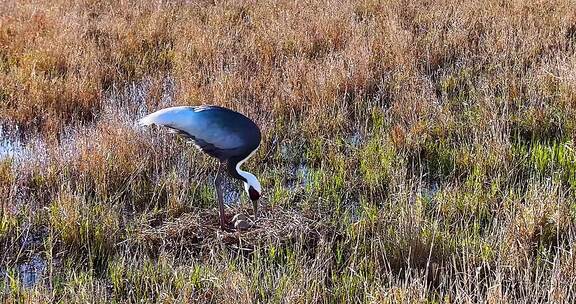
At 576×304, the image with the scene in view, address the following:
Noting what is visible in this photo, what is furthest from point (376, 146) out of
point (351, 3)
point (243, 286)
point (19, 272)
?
point (351, 3)

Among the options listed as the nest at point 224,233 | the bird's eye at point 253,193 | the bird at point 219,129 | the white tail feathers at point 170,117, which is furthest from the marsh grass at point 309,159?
the white tail feathers at point 170,117

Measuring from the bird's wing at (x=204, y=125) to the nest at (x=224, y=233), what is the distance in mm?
463

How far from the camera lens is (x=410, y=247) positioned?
3.33 metres

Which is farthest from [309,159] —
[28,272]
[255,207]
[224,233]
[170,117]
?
[28,272]

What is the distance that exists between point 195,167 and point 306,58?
252cm

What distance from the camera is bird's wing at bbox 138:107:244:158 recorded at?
3.51 metres

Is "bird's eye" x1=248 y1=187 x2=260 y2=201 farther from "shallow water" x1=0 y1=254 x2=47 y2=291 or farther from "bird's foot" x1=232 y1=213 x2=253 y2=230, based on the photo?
"shallow water" x1=0 y1=254 x2=47 y2=291

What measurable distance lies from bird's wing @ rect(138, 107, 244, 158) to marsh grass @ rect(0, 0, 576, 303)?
50cm

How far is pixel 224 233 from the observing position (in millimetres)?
3621

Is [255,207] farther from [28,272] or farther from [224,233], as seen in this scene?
[28,272]

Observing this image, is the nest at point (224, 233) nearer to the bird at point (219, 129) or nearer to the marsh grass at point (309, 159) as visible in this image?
the marsh grass at point (309, 159)

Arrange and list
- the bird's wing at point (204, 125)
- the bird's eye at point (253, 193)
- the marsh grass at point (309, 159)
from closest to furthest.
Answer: the marsh grass at point (309, 159) < the bird's wing at point (204, 125) < the bird's eye at point (253, 193)

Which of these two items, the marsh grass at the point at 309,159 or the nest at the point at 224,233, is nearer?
the marsh grass at the point at 309,159

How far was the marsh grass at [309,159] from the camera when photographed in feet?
10.5
